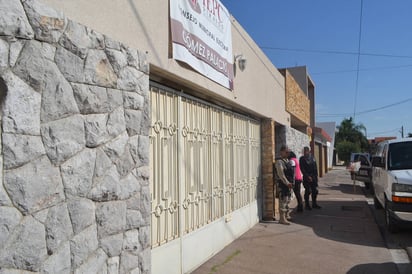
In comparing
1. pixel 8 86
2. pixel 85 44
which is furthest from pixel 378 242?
pixel 8 86

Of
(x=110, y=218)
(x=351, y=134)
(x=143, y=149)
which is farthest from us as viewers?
(x=351, y=134)

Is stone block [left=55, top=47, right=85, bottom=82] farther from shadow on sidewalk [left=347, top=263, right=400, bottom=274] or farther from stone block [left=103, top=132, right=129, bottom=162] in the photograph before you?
shadow on sidewalk [left=347, top=263, right=400, bottom=274]

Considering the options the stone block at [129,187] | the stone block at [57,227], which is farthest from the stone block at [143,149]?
the stone block at [57,227]

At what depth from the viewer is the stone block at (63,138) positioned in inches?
110

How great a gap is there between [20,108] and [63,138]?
0.45 m

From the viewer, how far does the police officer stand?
30.3 ft

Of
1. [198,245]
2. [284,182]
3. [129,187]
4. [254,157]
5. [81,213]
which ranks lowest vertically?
[198,245]

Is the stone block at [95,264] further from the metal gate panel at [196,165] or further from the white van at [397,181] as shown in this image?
the white van at [397,181]

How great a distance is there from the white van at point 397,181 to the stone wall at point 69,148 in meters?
5.81

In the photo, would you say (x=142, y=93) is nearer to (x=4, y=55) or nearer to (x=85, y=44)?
(x=85, y=44)

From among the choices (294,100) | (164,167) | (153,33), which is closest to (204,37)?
(153,33)

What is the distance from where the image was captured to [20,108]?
256cm

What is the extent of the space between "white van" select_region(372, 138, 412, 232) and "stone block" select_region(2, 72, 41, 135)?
723cm

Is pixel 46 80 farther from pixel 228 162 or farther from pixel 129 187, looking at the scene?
pixel 228 162
